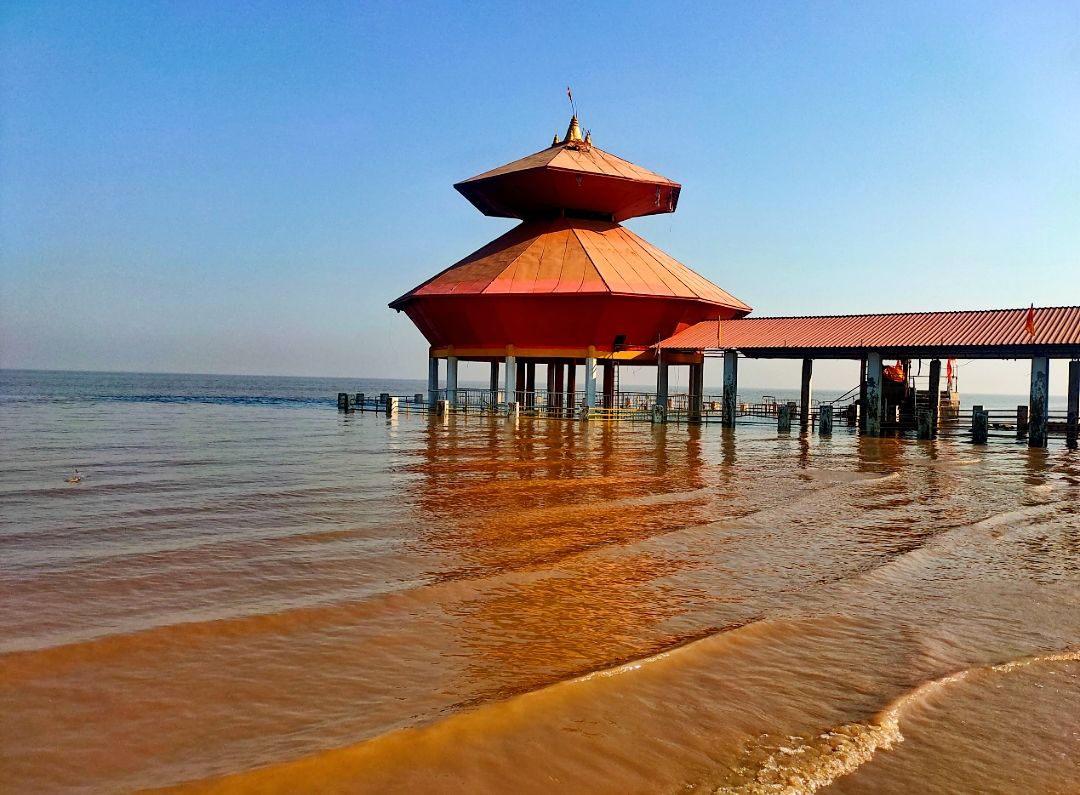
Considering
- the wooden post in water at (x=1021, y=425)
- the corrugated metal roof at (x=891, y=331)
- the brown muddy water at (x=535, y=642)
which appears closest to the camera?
the brown muddy water at (x=535, y=642)

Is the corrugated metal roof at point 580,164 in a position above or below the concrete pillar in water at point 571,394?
above

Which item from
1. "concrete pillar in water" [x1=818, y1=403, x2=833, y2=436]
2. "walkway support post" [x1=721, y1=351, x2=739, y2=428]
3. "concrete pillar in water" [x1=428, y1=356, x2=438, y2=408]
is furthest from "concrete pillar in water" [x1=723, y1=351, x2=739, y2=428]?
"concrete pillar in water" [x1=428, y1=356, x2=438, y2=408]

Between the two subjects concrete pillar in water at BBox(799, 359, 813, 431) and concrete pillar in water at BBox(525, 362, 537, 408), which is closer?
concrete pillar in water at BBox(799, 359, 813, 431)

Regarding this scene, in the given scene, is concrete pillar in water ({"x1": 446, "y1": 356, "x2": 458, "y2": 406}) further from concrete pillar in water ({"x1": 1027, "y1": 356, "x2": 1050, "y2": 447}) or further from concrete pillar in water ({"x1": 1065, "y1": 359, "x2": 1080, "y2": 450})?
concrete pillar in water ({"x1": 1065, "y1": 359, "x2": 1080, "y2": 450})

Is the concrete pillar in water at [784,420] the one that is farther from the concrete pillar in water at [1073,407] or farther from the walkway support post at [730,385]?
the concrete pillar in water at [1073,407]

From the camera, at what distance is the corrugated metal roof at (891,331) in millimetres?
28047

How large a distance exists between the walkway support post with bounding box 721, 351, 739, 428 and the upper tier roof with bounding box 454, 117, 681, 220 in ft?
37.1

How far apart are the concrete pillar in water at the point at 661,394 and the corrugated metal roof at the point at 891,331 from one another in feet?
3.59

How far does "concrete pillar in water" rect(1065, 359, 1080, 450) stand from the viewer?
98.7 ft

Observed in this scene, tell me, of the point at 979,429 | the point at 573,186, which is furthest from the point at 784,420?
the point at 573,186

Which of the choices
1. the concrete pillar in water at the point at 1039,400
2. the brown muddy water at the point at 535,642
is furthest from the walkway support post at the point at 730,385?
the brown muddy water at the point at 535,642

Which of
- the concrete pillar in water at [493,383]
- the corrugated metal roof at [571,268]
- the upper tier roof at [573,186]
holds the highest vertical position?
the upper tier roof at [573,186]

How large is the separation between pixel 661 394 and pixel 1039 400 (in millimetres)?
14437

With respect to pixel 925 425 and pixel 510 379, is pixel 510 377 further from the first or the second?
pixel 925 425
